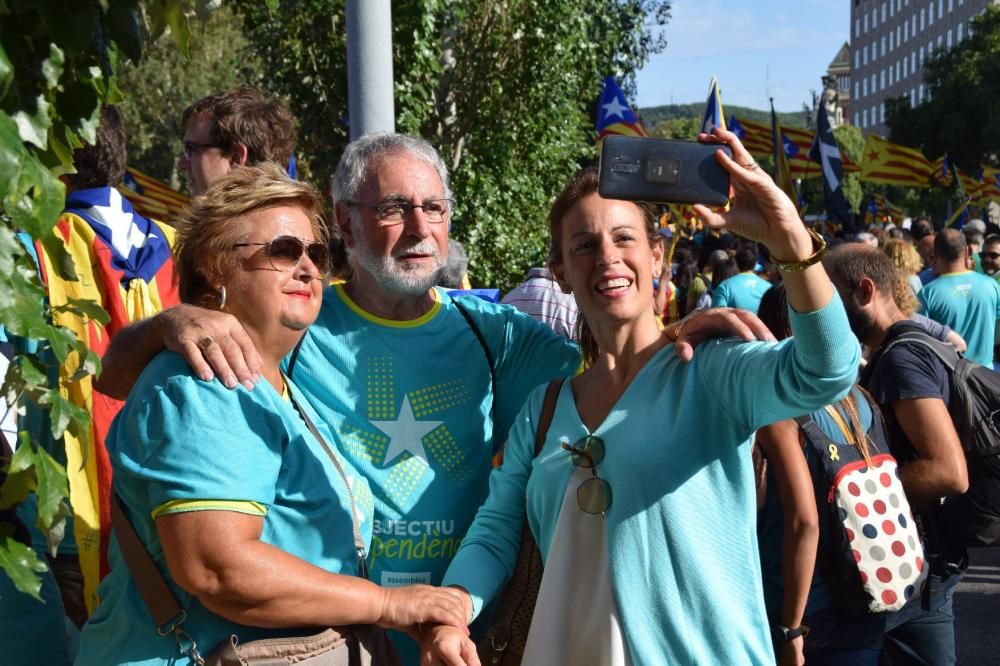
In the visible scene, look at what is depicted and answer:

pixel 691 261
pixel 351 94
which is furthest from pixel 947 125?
pixel 351 94

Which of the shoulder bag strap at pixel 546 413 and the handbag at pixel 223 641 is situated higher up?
the shoulder bag strap at pixel 546 413

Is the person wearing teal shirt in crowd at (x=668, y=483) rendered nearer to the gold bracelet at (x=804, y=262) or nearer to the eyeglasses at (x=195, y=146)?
the gold bracelet at (x=804, y=262)

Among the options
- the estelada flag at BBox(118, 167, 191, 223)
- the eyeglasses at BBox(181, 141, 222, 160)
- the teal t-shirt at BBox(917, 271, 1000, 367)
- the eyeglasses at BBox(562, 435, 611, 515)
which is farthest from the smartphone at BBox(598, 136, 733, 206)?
the estelada flag at BBox(118, 167, 191, 223)

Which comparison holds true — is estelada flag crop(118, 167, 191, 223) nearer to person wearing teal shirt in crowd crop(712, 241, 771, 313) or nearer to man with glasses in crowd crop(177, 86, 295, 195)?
person wearing teal shirt in crowd crop(712, 241, 771, 313)

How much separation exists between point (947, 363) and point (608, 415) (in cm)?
176

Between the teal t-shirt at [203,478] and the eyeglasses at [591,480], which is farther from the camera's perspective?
the eyeglasses at [591,480]

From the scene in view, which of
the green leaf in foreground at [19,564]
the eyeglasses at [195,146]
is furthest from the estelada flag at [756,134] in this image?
the green leaf in foreground at [19,564]

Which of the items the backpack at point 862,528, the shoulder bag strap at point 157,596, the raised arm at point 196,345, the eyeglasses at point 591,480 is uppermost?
the raised arm at point 196,345

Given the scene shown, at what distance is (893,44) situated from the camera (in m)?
117

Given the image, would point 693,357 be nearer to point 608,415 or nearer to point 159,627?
point 608,415

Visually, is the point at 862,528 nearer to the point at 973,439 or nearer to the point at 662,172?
the point at 973,439

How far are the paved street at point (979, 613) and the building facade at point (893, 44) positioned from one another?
93317mm

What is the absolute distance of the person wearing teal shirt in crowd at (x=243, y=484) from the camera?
2.15m

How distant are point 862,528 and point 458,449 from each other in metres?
1.19
